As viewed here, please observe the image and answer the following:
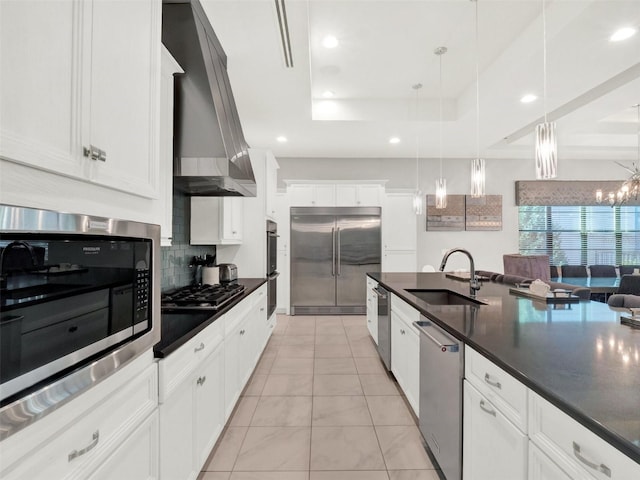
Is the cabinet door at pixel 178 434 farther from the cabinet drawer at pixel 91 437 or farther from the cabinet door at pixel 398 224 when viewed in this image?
the cabinet door at pixel 398 224

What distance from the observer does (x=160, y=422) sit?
3.99 feet

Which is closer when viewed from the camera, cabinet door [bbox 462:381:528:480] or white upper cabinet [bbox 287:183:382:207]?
cabinet door [bbox 462:381:528:480]

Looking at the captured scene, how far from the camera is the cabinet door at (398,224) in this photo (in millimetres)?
5684

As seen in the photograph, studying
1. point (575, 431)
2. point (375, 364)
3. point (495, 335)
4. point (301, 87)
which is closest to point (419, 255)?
point (375, 364)

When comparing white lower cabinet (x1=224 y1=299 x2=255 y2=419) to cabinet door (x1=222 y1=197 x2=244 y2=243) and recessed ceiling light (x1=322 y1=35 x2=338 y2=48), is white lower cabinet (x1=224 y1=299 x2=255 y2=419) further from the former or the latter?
recessed ceiling light (x1=322 y1=35 x2=338 y2=48)

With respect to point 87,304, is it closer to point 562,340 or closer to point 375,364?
point 562,340

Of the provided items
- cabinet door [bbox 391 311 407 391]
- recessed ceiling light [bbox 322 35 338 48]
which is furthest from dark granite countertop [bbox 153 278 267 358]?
recessed ceiling light [bbox 322 35 338 48]

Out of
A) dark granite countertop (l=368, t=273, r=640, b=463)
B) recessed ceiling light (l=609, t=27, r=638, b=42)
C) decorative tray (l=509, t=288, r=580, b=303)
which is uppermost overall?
recessed ceiling light (l=609, t=27, r=638, b=42)

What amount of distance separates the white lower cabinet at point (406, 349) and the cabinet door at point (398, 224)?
297 cm

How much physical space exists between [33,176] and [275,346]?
11.5 feet

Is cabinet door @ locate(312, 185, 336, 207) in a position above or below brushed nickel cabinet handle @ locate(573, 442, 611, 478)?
above

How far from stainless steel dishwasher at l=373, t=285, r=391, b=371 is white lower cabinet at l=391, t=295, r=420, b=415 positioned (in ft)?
0.34

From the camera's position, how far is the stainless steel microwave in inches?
25.0

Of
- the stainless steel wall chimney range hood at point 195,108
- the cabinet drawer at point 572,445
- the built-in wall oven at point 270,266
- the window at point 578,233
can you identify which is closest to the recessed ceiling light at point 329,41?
the stainless steel wall chimney range hood at point 195,108
